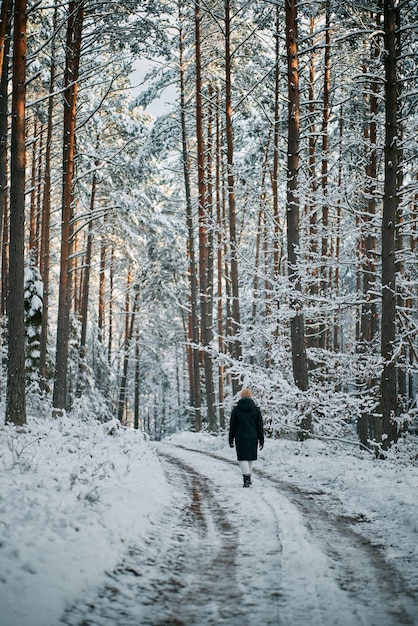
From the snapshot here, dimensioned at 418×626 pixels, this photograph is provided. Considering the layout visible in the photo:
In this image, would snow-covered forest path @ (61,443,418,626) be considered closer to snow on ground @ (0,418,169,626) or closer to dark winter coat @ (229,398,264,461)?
snow on ground @ (0,418,169,626)

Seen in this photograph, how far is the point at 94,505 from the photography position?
574cm

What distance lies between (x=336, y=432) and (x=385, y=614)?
10.5 metres

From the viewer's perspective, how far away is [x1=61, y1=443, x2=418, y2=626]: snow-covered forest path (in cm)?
364

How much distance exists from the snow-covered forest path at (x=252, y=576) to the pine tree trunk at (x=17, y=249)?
18.4 ft

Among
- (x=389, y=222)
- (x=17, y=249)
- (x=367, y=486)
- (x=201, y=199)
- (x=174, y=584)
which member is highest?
(x=201, y=199)

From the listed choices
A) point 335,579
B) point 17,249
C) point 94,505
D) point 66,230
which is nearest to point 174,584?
point 335,579

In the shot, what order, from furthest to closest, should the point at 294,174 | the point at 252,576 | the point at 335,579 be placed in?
1. the point at 294,174
2. the point at 252,576
3. the point at 335,579

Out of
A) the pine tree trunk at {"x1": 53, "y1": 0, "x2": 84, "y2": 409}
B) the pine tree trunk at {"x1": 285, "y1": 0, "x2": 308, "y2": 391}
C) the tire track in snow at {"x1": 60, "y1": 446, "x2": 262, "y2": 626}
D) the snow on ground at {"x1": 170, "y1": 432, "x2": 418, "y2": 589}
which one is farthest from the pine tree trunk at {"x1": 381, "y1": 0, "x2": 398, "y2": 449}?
the pine tree trunk at {"x1": 53, "y1": 0, "x2": 84, "y2": 409}

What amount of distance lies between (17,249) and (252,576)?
885cm

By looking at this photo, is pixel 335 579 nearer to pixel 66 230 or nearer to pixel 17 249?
pixel 17 249

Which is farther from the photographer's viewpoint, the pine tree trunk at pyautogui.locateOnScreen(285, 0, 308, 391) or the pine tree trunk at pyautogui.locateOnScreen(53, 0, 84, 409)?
the pine tree trunk at pyautogui.locateOnScreen(53, 0, 84, 409)

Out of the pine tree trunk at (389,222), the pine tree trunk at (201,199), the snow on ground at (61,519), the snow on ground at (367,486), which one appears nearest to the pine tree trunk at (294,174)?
the snow on ground at (367,486)

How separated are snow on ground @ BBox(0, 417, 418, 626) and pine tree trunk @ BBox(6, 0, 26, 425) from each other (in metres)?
0.89

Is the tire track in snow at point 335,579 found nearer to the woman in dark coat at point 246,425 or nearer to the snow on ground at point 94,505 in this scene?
the snow on ground at point 94,505
